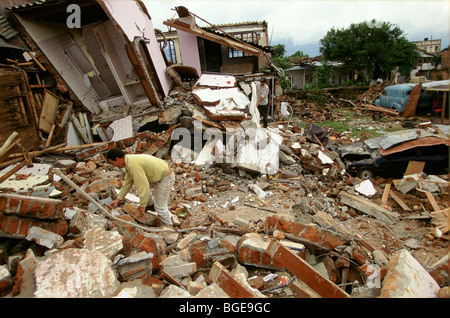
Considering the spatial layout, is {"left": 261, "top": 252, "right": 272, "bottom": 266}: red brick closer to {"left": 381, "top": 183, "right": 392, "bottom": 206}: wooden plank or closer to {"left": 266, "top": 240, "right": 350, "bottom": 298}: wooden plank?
{"left": 266, "top": 240, "right": 350, "bottom": 298}: wooden plank

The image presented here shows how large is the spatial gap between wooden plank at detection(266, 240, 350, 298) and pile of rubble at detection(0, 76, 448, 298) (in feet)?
0.04

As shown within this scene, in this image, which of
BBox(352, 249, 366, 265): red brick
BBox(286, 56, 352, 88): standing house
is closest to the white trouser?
BBox(352, 249, 366, 265): red brick

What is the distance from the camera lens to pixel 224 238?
321cm

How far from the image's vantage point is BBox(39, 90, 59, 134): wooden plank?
7188 mm

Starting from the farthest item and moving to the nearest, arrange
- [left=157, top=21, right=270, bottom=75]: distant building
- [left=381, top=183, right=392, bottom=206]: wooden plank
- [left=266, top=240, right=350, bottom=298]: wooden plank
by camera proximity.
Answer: [left=157, top=21, right=270, bottom=75]: distant building → [left=381, top=183, right=392, bottom=206]: wooden plank → [left=266, top=240, right=350, bottom=298]: wooden plank

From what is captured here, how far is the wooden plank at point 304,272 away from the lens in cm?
212

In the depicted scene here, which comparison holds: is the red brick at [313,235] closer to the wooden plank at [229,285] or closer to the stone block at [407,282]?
the stone block at [407,282]

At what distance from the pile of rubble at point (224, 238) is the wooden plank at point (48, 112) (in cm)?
114

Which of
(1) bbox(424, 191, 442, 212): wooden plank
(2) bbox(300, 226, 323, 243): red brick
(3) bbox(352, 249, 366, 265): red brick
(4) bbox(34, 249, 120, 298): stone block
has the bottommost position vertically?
(1) bbox(424, 191, 442, 212): wooden plank

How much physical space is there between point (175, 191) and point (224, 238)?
295cm

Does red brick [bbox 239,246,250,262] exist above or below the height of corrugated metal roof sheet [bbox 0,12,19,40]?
below

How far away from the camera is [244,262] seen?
2709 mm

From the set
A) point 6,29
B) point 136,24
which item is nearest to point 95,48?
point 136,24
